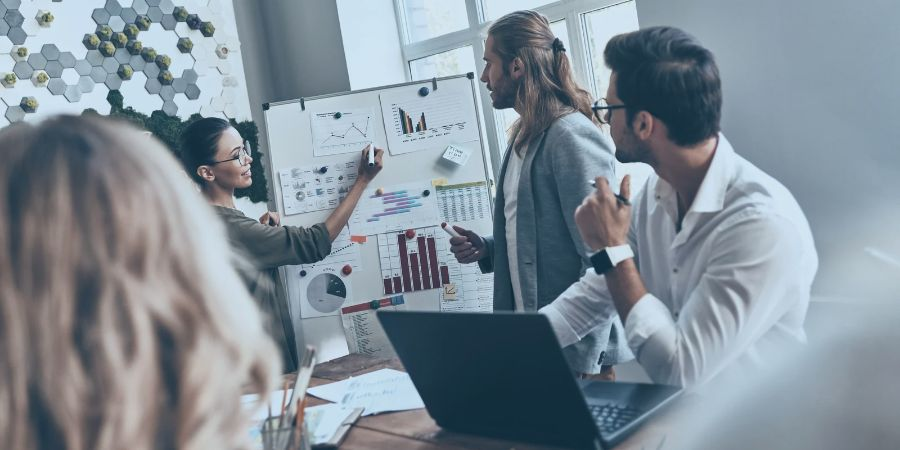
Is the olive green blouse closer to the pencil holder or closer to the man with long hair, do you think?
the man with long hair

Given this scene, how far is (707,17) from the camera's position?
7.40ft

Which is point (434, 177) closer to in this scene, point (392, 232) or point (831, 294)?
point (392, 232)

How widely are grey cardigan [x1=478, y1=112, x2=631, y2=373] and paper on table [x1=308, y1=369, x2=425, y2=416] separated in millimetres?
702

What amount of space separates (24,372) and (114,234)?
13 centimetres

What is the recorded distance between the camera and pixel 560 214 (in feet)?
7.47

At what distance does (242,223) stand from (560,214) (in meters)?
1.10

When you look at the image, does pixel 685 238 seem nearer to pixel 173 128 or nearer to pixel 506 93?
pixel 506 93

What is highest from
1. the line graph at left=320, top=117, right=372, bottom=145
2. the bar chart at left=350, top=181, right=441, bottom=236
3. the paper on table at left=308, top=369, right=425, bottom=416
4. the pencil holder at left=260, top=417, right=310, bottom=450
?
the line graph at left=320, top=117, right=372, bottom=145

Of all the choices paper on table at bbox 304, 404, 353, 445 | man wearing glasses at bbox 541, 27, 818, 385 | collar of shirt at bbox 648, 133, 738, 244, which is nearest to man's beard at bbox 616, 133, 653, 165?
man wearing glasses at bbox 541, 27, 818, 385

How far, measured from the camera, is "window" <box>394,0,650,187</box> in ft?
10.4

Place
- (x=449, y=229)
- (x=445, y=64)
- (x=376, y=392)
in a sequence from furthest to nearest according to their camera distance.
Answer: (x=445, y=64), (x=449, y=229), (x=376, y=392)

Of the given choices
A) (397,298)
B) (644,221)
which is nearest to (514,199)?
(644,221)

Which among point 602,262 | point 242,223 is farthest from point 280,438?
point 242,223

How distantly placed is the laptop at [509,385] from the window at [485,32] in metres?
2.00
